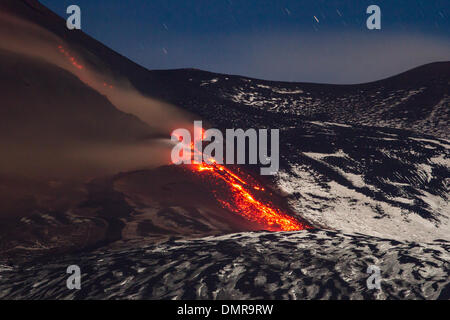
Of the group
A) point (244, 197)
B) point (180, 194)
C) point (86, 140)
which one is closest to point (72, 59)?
point (86, 140)

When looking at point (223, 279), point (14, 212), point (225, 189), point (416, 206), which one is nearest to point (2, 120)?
point (14, 212)

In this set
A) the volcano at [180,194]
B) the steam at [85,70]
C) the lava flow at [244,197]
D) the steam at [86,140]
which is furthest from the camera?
the steam at [85,70]

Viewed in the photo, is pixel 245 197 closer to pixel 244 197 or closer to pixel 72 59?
pixel 244 197

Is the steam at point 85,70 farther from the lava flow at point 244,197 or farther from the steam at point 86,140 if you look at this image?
the lava flow at point 244,197

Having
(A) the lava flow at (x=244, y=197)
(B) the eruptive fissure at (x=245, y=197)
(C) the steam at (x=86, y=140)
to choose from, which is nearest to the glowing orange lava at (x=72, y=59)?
(C) the steam at (x=86, y=140)

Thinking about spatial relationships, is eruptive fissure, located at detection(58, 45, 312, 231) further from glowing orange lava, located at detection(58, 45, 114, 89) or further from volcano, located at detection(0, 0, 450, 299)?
glowing orange lava, located at detection(58, 45, 114, 89)

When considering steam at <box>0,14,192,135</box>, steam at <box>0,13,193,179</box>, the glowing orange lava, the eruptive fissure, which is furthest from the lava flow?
the glowing orange lava
